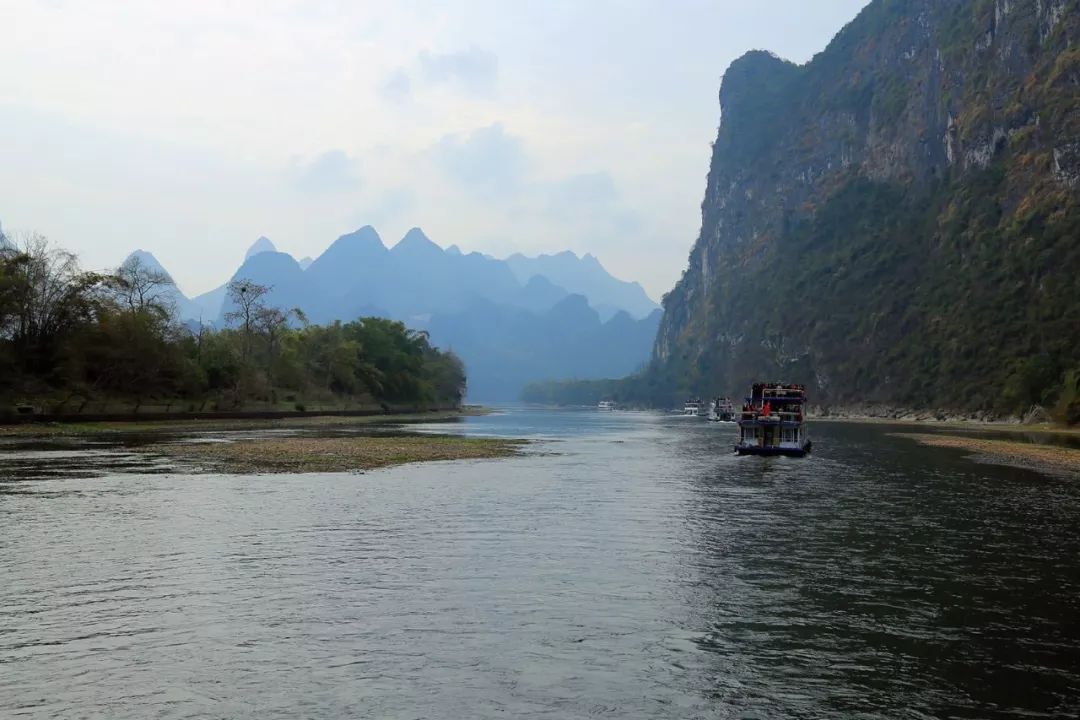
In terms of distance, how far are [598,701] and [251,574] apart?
1483 cm

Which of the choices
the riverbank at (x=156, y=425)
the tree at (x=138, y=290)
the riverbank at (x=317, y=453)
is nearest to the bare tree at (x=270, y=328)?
the riverbank at (x=156, y=425)

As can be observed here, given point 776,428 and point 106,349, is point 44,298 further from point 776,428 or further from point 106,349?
point 776,428

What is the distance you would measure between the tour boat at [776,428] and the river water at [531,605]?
34026mm

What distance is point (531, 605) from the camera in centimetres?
2312

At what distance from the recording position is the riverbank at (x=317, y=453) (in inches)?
2407

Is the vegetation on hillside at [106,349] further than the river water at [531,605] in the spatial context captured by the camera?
Yes

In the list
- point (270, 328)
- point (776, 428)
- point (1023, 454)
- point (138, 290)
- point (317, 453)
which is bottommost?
point (317, 453)

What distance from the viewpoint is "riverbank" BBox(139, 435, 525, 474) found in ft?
201

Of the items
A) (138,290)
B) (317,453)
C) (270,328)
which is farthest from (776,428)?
(270,328)

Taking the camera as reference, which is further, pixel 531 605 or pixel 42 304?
pixel 42 304

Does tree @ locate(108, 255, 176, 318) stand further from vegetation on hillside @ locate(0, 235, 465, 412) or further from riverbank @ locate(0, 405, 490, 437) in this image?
riverbank @ locate(0, 405, 490, 437)

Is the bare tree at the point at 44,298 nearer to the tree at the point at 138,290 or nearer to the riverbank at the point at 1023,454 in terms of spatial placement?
the tree at the point at 138,290

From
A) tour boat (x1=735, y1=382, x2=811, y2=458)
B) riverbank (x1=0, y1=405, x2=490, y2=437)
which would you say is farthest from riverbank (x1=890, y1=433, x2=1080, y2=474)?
riverbank (x1=0, y1=405, x2=490, y2=437)

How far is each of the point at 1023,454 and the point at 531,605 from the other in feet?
237
